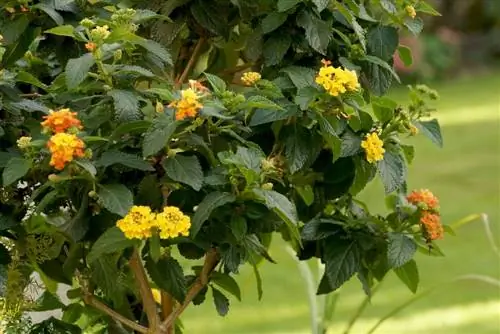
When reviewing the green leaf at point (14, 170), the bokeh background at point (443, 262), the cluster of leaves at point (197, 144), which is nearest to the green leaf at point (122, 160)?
the cluster of leaves at point (197, 144)

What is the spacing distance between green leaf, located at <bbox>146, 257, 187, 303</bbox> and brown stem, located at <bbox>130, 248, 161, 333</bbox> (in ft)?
0.26

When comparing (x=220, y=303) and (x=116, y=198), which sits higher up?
(x=116, y=198)

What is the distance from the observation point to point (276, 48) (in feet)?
6.80

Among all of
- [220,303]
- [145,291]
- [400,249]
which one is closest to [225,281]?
[220,303]

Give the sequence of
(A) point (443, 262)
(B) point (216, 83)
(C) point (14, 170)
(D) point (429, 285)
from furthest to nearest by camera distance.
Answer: (A) point (443, 262) < (D) point (429, 285) < (B) point (216, 83) < (C) point (14, 170)

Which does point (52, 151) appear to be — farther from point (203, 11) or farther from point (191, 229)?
point (203, 11)

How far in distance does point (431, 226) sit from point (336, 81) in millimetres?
412

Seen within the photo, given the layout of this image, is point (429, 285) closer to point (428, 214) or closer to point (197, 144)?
point (428, 214)

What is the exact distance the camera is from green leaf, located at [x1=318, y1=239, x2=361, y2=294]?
2.11 meters

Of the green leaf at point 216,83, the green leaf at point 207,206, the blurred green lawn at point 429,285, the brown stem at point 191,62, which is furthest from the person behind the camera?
the blurred green lawn at point 429,285

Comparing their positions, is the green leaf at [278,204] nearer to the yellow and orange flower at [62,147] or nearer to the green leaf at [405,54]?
the yellow and orange flower at [62,147]

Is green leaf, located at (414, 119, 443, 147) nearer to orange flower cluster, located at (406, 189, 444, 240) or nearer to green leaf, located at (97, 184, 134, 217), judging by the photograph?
orange flower cluster, located at (406, 189, 444, 240)

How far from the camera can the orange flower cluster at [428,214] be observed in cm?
216

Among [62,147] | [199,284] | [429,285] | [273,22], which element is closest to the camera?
[62,147]
